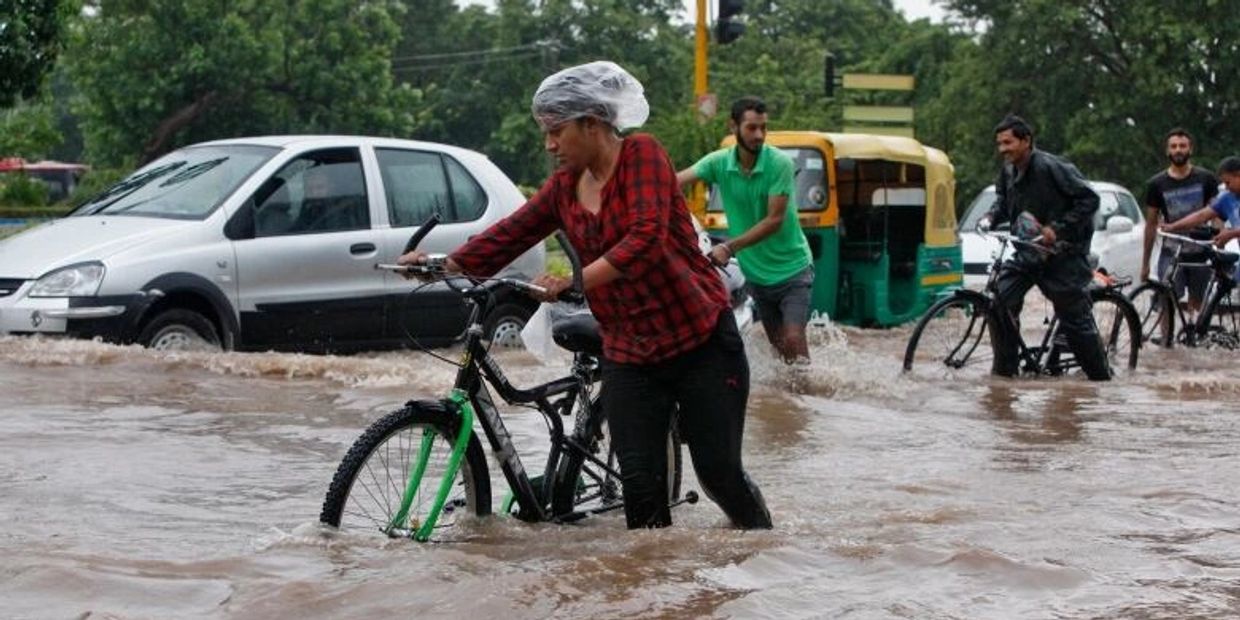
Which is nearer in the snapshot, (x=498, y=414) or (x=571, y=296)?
(x=571, y=296)

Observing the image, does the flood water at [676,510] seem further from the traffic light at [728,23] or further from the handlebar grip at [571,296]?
the traffic light at [728,23]

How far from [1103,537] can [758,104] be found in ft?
12.4

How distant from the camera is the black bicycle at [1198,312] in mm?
15102

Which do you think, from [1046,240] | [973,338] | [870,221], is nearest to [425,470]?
[1046,240]

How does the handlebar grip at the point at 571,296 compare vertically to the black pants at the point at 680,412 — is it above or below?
above

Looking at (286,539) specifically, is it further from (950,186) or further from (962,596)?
(950,186)

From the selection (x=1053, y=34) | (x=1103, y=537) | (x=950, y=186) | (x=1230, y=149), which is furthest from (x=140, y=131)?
(x=1103, y=537)

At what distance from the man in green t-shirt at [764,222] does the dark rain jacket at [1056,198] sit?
5.90ft

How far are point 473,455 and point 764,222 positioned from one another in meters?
4.39

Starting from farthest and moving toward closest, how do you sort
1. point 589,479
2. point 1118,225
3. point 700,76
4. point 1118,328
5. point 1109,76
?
point 1109,76 < point 700,76 < point 1118,225 < point 1118,328 < point 589,479

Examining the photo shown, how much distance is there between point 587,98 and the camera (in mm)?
5809

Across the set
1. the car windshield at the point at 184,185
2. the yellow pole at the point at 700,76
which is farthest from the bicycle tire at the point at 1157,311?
the car windshield at the point at 184,185

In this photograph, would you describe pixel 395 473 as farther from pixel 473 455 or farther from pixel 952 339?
pixel 952 339

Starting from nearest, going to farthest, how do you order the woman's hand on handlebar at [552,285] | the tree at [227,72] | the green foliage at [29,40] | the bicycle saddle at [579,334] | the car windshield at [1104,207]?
the woman's hand on handlebar at [552,285], the bicycle saddle at [579,334], the car windshield at [1104,207], the green foliage at [29,40], the tree at [227,72]
